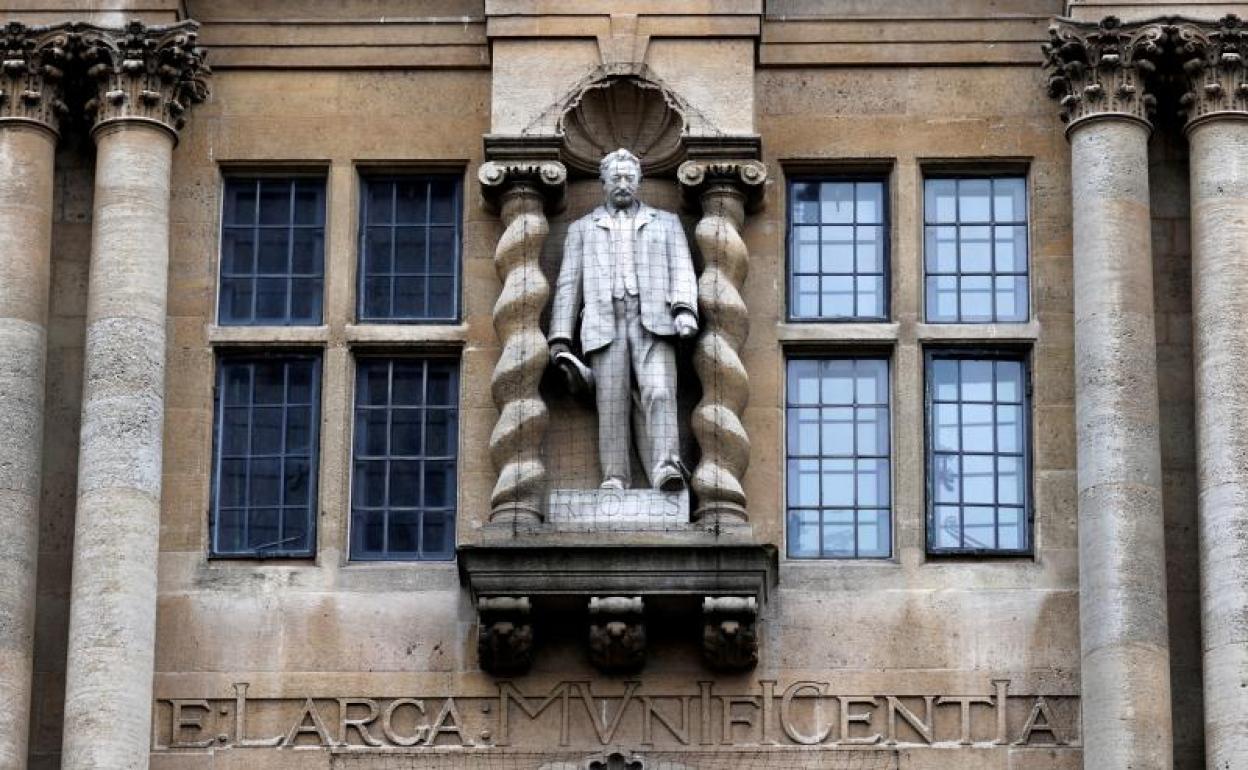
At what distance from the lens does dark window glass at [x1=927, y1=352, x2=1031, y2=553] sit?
33906 mm

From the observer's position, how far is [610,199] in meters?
34.3

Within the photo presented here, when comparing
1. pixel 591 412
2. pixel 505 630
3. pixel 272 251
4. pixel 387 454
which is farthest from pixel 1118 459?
pixel 272 251

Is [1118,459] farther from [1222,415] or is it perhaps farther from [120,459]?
[120,459]

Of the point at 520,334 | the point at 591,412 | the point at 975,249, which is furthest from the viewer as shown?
the point at 975,249

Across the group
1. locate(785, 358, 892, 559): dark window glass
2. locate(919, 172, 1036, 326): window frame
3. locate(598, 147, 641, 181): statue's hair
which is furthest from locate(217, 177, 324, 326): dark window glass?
locate(919, 172, 1036, 326): window frame

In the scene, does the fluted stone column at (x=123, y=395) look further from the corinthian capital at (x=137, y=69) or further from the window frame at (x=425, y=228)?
the window frame at (x=425, y=228)

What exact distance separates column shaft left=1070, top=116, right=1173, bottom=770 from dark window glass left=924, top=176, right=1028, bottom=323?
0.68m

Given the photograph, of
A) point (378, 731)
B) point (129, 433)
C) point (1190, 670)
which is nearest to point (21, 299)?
point (129, 433)

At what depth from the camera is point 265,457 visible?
34250 millimetres

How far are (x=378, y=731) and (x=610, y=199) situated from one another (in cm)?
421

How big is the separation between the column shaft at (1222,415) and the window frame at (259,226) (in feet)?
20.6

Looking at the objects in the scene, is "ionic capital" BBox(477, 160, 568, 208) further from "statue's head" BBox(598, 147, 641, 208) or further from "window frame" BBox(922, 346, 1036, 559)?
"window frame" BBox(922, 346, 1036, 559)

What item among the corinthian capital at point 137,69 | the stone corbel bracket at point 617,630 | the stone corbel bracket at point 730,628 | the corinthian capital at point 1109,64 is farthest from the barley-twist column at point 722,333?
the corinthian capital at point 137,69

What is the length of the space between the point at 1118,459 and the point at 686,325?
318 centimetres
